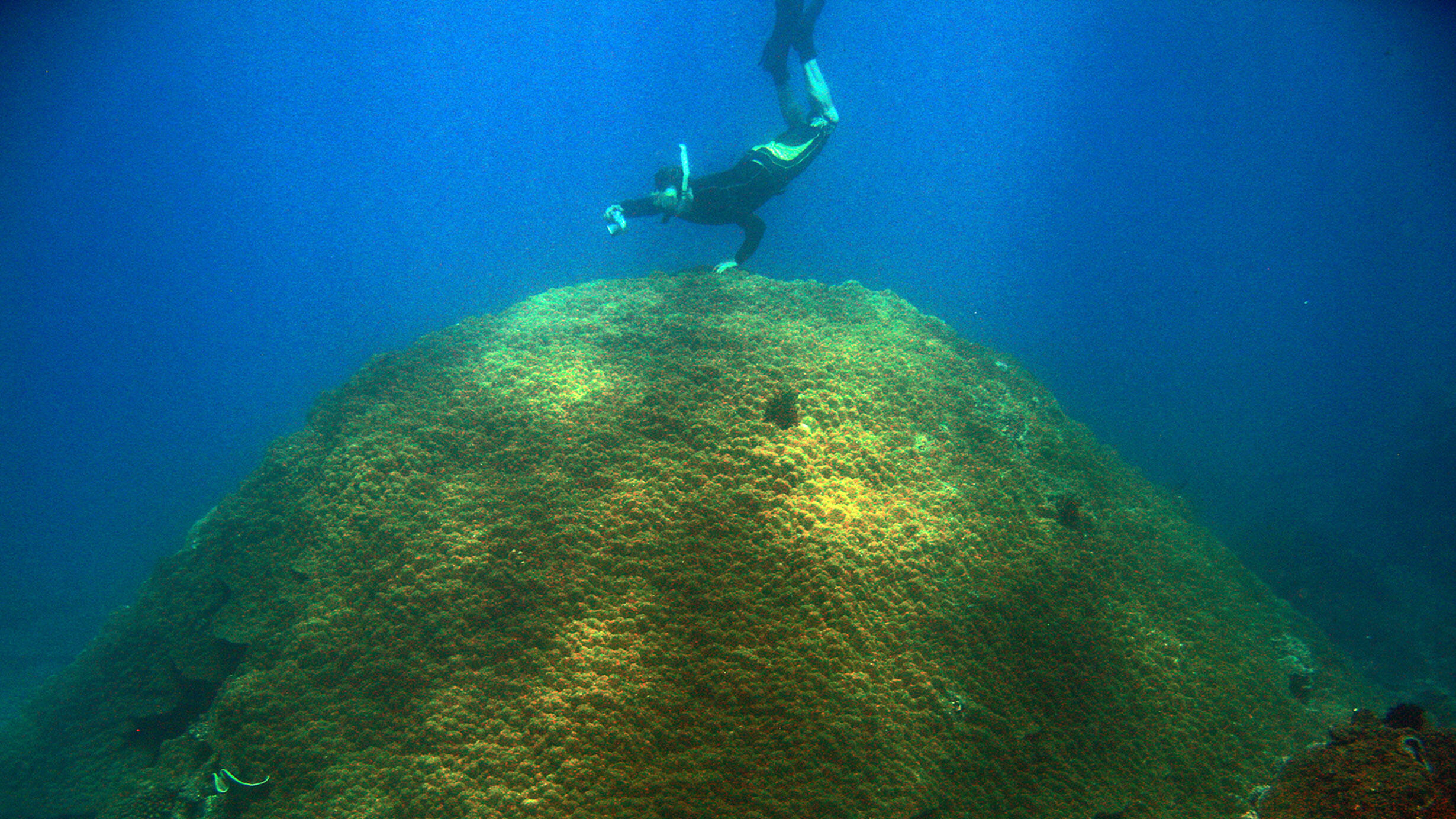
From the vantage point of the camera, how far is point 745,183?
865 centimetres

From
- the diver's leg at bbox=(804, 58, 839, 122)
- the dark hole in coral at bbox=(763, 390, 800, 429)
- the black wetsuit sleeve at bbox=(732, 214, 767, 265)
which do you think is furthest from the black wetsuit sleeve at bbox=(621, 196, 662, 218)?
the diver's leg at bbox=(804, 58, 839, 122)

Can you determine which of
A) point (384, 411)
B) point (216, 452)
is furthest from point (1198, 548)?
point (216, 452)

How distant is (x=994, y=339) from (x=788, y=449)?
109 feet

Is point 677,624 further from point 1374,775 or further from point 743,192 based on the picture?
point 743,192

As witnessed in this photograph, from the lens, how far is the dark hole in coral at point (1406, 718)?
10.3 ft

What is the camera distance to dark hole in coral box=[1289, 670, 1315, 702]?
5.64m

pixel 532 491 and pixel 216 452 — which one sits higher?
pixel 216 452

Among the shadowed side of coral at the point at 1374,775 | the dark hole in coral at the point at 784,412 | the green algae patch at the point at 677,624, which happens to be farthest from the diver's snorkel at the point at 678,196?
the shadowed side of coral at the point at 1374,775

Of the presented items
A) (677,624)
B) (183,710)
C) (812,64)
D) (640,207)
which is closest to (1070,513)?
(677,624)

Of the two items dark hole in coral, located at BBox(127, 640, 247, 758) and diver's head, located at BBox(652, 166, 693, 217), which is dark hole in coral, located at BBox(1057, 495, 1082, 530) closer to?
diver's head, located at BBox(652, 166, 693, 217)

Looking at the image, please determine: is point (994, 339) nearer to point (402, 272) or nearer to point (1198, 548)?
point (1198, 548)

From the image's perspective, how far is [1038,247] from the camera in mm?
58344

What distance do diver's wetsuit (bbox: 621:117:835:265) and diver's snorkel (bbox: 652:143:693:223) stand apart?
12 centimetres

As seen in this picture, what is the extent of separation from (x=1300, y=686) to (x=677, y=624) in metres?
7.53
